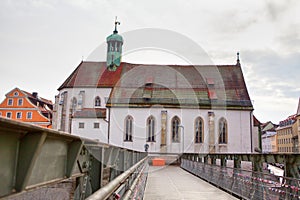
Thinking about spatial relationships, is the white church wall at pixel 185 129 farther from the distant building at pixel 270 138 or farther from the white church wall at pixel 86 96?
the distant building at pixel 270 138

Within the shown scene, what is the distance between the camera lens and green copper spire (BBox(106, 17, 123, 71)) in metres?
50.2

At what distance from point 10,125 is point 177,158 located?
37.4 m

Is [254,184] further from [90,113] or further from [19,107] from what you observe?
[19,107]

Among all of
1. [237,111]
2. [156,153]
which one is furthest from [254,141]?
[156,153]

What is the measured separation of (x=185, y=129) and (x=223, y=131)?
522 cm

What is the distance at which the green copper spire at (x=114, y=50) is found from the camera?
50.2 metres

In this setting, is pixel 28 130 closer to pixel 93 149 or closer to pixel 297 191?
pixel 93 149

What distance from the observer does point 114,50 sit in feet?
170

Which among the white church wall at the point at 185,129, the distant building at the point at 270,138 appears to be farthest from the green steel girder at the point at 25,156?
the distant building at the point at 270,138

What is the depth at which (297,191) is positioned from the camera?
5.75 m

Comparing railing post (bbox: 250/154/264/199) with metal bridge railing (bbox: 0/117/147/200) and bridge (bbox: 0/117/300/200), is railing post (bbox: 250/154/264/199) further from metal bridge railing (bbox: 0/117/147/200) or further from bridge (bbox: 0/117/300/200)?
metal bridge railing (bbox: 0/117/147/200)

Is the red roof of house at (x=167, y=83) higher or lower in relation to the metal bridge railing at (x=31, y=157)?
higher

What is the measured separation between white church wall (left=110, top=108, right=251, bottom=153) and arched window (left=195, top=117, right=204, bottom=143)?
444 millimetres

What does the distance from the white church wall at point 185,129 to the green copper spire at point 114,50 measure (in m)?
11.3
